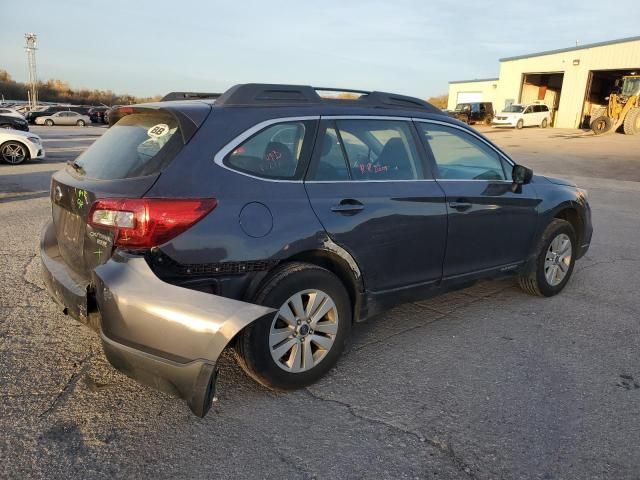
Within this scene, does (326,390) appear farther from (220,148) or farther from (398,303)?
(220,148)

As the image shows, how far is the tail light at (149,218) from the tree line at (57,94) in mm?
76625

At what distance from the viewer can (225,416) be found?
2891 mm

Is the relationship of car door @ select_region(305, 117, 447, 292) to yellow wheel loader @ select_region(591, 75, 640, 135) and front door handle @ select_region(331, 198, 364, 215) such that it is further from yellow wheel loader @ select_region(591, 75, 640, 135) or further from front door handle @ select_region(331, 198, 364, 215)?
yellow wheel loader @ select_region(591, 75, 640, 135)

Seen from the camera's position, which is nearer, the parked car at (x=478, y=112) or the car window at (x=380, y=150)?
the car window at (x=380, y=150)

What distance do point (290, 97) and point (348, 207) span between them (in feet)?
2.65

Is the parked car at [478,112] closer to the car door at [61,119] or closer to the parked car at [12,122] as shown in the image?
the car door at [61,119]

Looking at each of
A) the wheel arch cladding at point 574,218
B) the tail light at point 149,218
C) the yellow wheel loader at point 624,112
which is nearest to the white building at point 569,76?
the yellow wheel loader at point 624,112

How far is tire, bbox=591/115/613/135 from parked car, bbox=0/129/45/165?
29.4m

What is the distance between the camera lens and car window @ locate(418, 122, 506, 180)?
A: 12.8 ft

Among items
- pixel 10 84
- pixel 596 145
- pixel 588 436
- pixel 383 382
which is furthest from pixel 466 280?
pixel 10 84

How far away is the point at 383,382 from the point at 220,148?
5.74 ft

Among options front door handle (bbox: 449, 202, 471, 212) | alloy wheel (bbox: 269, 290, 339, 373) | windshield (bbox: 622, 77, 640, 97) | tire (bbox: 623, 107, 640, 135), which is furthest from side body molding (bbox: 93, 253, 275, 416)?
windshield (bbox: 622, 77, 640, 97)

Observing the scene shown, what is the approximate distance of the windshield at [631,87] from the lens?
2927 centimetres

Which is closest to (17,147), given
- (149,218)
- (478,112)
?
(149,218)
